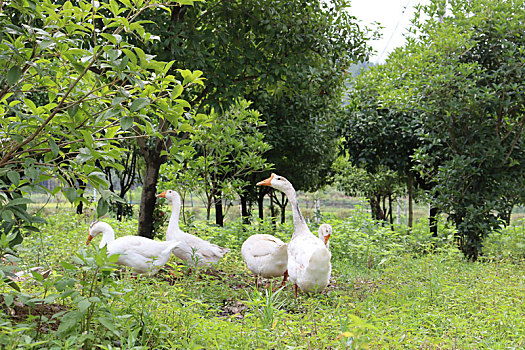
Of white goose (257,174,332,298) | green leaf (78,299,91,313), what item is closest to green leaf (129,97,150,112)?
green leaf (78,299,91,313)

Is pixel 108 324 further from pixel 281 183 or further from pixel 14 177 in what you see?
pixel 281 183

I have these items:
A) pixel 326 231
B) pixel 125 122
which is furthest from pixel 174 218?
pixel 125 122

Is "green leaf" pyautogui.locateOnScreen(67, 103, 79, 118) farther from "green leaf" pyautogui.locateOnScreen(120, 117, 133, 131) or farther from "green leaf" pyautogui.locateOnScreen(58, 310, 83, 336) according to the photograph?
"green leaf" pyautogui.locateOnScreen(58, 310, 83, 336)

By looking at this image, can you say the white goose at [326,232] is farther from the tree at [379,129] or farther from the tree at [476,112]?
the tree at [379,129]

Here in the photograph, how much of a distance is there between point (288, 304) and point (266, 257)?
0.75 metres

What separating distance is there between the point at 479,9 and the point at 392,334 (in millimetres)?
8168

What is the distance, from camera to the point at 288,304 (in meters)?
4.91

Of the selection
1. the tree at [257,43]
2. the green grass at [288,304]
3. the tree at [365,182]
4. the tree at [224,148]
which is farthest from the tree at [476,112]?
the tree at [365,182]

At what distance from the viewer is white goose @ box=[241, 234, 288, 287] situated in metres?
5.46

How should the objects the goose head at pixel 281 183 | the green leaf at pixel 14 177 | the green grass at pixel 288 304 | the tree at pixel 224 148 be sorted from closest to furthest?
the green leaf at pixel 14 177
the green grass at pixel 288 304
the goose head at pixel 281 183
the tree at pixel 224 148

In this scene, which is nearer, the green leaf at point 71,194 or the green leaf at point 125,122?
the green leaf at point 125,122

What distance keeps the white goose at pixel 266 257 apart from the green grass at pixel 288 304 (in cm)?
27

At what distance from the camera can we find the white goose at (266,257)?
5.46m

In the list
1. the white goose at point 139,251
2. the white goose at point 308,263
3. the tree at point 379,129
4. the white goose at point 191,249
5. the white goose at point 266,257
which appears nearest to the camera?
the white goose at point 308,263
